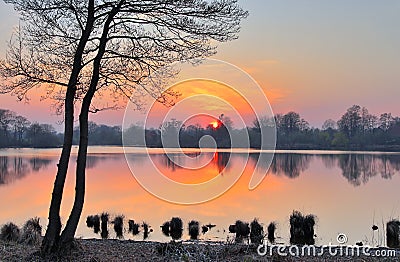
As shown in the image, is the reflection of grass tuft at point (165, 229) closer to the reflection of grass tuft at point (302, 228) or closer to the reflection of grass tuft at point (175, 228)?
the reflection of grass tuft at point (175, 228)

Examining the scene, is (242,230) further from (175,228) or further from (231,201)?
(231,201)

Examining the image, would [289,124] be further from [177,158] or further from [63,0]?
[63,0]

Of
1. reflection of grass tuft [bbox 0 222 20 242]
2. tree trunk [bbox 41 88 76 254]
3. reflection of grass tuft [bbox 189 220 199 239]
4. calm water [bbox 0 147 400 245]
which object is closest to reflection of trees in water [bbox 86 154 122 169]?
calm water [bbox 0 147 400 245]

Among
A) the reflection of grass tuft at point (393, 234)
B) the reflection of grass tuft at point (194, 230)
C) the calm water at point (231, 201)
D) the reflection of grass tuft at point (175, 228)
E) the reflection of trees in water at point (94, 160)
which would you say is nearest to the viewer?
the reflection of grass tuft at point (393, 234)

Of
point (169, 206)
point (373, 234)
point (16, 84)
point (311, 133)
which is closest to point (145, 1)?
point (16, 84)

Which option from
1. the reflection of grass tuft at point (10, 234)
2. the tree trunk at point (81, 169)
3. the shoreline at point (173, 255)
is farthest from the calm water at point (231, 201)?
the tree trunk at point (81, 169)

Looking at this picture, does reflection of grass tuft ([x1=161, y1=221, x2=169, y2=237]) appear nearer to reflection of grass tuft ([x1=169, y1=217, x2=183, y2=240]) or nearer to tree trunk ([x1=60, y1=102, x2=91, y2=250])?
reflection of grass tuft ([x1=169, y1=217, x2=183, y2=240])

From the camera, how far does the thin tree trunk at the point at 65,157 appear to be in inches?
263

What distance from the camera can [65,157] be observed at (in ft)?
22.3

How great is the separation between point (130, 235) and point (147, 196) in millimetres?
9046

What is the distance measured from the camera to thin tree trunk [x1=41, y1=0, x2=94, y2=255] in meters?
6.69

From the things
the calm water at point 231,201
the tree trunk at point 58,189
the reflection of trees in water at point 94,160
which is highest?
the tree trunk at point 58,189

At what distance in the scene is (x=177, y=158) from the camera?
14.0 m

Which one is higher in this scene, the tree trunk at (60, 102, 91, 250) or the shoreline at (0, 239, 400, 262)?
the tree trunk at (60, 102, 91, 250)
